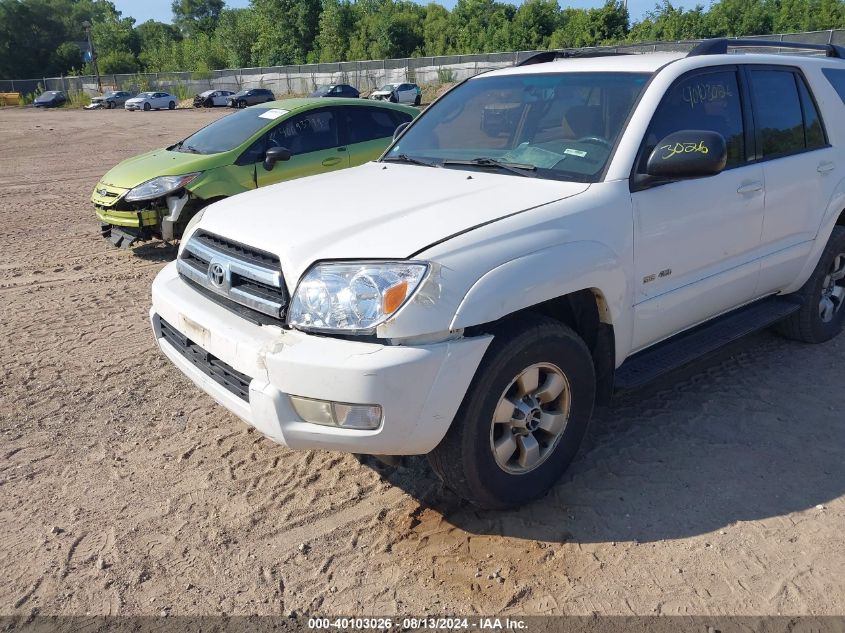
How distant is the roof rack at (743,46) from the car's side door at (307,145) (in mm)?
4734

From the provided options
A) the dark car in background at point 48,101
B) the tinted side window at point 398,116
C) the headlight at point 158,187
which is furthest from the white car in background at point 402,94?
the headlight at point 158,187

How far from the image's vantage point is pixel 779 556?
2.88 meters

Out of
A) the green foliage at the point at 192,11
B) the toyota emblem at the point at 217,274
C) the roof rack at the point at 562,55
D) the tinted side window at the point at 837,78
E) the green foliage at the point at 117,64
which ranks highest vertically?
the green foliage at the point at 192,11

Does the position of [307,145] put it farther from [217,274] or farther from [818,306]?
[818,306]

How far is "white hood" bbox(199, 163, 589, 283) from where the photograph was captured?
2.79 meters

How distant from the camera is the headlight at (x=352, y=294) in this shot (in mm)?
2611

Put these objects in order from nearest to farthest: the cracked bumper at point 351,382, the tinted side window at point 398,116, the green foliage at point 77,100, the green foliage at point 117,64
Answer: the cracked bumper at point 351,382
the tinted side window at point 398,116
the green foliage at point 77,100
the green foliage at point 117,64

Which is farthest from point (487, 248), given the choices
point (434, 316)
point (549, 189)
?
point (549, 189)

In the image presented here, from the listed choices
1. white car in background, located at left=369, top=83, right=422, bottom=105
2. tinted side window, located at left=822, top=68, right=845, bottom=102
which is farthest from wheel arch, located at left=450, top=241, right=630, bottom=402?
white car in background, located at left=369, top=83, right=422, bottom=105

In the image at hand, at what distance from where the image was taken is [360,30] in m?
67.9

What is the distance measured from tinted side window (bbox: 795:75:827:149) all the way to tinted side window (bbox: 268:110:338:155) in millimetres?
5115

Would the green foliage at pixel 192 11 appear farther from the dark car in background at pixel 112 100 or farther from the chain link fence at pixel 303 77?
the dark car in background at pixel 112 100

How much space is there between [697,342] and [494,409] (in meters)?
1.55

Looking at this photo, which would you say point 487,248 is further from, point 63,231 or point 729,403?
point 63,231
